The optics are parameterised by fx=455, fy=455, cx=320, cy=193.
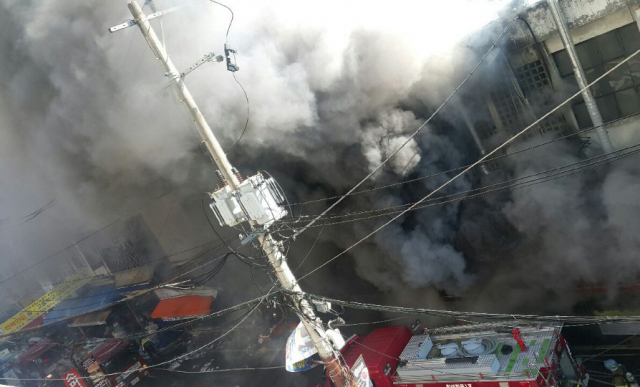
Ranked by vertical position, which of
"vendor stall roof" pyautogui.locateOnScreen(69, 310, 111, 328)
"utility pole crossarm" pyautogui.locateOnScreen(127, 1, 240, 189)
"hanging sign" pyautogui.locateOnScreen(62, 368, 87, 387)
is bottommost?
"hanging sign" pyautogui.locateOnScreen(62, 368, 87, 387)

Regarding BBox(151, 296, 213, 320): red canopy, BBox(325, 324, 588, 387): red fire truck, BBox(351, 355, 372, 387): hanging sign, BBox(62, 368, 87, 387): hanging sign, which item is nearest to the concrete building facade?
BBox(325, 324, 588, 387): red fire truck

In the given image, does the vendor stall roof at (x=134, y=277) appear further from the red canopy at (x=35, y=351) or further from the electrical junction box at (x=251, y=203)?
the electrical junction box at (x=251, y=203)

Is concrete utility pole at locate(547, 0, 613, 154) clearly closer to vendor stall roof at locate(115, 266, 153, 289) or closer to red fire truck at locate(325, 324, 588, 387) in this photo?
red fire truck at locate(325, 324, 588, 387)

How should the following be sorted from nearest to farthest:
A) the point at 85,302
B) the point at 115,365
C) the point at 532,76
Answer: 1. the point at 532,76
2. the point at 115,365
3. the point at 85,302

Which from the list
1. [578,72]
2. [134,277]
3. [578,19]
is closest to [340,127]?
[578,72]

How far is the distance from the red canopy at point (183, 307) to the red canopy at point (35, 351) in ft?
13.8

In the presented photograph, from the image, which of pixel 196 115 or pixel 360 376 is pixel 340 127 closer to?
pixel 196 115

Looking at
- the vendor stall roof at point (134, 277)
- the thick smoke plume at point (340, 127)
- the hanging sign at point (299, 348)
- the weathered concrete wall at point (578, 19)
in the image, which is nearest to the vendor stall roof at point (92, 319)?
the vendor stall roof at point (134, 277)

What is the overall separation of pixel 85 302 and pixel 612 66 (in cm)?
2059

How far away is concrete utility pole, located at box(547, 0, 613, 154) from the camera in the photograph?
30.6 ft

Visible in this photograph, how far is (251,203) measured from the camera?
25.2 feet

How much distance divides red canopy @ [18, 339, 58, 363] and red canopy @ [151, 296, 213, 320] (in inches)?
165

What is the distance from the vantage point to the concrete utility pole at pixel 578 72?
30.6ft

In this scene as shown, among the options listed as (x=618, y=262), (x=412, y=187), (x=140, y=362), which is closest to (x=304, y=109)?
(x=412, y=187)
